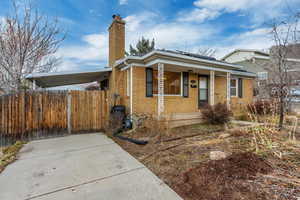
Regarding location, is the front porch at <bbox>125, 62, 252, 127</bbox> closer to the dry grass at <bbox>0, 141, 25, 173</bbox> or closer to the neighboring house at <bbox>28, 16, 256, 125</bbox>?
the neighboring house at <bbox>28, 16, 256, 125</bbox>

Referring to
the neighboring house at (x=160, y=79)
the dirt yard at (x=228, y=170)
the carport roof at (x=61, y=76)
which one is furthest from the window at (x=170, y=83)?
the dirt yard at (x=228, y=170)

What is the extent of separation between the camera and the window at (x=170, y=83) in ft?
22.5

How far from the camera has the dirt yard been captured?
6.41 ft

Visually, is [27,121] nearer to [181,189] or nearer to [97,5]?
[181,189]

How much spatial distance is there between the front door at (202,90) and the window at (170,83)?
160cm

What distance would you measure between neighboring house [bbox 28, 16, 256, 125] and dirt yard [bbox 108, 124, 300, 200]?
240 cm

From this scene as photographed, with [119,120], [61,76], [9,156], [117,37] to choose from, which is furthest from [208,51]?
[9,156]

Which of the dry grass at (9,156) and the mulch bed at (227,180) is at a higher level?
the mulch bed at (227,180)

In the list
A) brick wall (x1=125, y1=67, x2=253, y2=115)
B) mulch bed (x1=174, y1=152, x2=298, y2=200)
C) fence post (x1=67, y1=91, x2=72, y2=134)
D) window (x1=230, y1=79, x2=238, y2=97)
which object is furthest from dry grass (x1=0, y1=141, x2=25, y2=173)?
window (x1=230, y1=79, x2=238, y2=97)

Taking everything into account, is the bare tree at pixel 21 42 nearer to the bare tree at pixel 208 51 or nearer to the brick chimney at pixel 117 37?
the brick chimney at pixel 117 37

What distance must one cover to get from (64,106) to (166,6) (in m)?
8.01

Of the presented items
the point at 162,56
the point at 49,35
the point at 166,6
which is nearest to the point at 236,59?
the point at 166,6

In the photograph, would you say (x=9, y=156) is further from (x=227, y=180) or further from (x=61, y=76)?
(x=227, y=180)

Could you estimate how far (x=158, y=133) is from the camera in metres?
5.00
